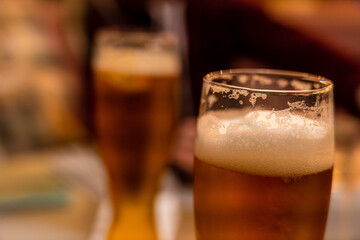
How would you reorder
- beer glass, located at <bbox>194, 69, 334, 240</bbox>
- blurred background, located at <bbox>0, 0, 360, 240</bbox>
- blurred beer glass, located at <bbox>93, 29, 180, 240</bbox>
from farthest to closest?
blurred background, located at <bbox>0, 0, 360, 240</bbox> → blurred beer glass, located at <bbox>93, 29, 180, 240</bbox> → beer glass, located at <bbox>194, 69, 334, 240</bbox>

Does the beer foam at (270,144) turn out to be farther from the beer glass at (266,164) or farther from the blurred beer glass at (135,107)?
the blurred beer glass at (135,107)

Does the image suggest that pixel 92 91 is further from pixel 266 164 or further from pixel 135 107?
pixel 266 164

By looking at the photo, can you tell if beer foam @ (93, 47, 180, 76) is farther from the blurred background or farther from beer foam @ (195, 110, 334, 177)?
beer foam @ (195, 110, 334, 177)

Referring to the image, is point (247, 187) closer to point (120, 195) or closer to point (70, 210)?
point (120, 195)

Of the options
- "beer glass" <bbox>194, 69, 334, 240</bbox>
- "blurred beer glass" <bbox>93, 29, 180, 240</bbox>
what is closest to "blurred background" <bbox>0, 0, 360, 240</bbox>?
"blurred beer glass" <bbox>93, 29, 180, 240</bbox>

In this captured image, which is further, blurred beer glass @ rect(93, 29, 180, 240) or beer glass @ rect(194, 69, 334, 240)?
blurred beer glass @ rect(93, 29, 180, 240)

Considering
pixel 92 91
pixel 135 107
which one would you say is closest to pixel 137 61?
pixel 135 107

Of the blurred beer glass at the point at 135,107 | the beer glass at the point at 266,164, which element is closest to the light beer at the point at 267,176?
the beer glass at the point at 266,164

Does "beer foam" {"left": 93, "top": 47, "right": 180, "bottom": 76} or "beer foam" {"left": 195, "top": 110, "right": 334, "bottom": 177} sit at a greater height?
"beer foam" {"left": 93, "top": 47, "right": 180, "bottom": 76}
